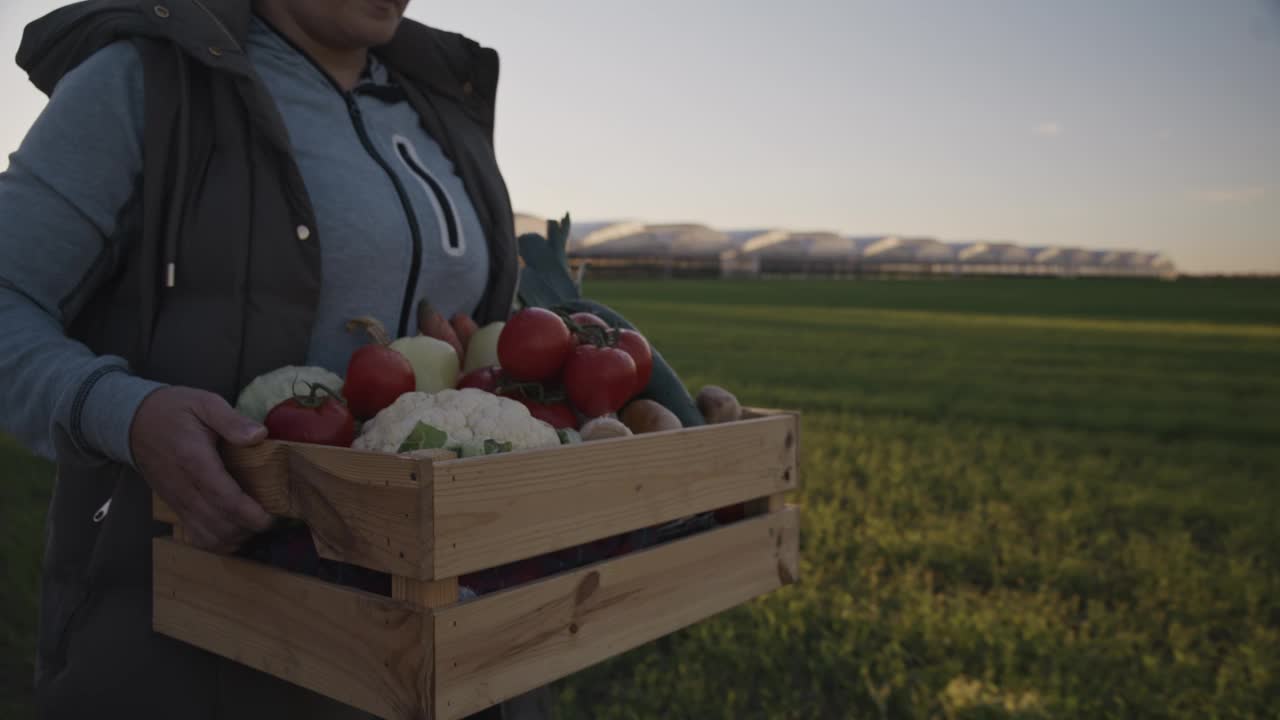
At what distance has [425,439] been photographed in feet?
4.18

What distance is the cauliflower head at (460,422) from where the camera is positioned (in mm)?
1370

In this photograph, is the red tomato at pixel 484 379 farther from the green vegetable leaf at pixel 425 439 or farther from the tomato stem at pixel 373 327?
the green vegetable leaf at pixel 425 439

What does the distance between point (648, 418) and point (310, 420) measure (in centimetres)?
56

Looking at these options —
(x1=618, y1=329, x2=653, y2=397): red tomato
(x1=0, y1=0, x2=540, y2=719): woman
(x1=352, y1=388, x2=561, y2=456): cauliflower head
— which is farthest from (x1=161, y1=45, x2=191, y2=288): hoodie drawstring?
(x1=618, y1=329, x2=653, y2=397): red tomato

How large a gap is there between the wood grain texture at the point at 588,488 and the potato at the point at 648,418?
0.34 feet

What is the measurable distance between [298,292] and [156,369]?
228mm

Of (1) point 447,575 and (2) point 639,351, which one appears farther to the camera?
(2) point 639,351

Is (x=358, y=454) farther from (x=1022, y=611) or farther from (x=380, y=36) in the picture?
(x=1022, y=611)

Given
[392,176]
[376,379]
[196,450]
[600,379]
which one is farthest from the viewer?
[392,176]

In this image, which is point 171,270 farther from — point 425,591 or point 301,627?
point 425,591

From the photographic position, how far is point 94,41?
1.45 m

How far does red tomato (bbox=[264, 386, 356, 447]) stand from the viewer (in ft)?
4.44

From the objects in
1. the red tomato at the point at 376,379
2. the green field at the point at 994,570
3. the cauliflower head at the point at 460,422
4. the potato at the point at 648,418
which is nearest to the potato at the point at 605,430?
the cauliflower head at the point at 460,422

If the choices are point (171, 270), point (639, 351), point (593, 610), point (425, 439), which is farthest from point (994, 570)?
point (171, 270)
